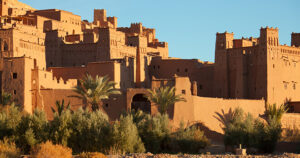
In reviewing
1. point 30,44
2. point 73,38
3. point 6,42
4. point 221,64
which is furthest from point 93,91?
point 73,38

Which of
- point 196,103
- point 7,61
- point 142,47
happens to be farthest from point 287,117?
point 7,61

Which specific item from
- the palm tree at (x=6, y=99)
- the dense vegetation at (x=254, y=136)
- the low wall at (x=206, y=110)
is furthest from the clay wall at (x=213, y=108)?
the palm tree at (x=6, y=99)

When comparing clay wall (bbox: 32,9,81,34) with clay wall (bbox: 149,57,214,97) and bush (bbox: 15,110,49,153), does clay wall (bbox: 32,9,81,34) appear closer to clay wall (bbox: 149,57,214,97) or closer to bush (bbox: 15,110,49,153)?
clay wall (bbox: 149,57,214,97)

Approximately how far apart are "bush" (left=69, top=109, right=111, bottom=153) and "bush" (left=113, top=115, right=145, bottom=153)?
0.49m

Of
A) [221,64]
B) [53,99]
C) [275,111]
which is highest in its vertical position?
[221,64]

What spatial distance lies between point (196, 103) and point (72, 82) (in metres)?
9.09

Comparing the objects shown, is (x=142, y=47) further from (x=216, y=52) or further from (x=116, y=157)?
(x=116, y=157)

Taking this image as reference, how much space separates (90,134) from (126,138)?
2069mm

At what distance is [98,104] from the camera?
135 ft

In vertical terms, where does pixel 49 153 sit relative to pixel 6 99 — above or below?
below

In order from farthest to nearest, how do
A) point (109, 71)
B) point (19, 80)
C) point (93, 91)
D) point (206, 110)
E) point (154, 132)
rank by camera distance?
point (109, 71)
point (206, 110)
point (19, 80)
point (93, 91)
point (154, 132)

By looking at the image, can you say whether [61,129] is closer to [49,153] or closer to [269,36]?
[49,153]

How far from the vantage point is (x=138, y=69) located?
51188 millimetres

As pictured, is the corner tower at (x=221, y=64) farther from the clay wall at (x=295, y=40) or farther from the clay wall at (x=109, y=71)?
the clay wall at (x=295, y=40)
